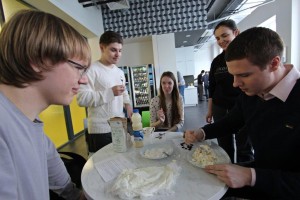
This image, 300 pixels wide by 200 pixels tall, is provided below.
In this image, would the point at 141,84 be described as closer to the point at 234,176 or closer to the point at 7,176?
the point at 234,176

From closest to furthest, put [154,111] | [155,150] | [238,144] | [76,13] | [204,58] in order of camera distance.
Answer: [155,150] < [238,144] < [154,111] < [76,13] < [204,58]

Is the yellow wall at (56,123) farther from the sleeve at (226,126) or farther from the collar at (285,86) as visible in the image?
the collar at (285,86)

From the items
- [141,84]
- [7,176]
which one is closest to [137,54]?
[141,84]

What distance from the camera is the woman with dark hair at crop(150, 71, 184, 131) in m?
2.21

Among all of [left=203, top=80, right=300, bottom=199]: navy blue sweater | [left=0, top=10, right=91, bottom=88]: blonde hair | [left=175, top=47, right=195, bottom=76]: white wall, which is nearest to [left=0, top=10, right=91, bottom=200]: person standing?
[left=0, top=10, right=91, bottom=88]: blonde hair

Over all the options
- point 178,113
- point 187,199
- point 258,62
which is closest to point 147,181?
point 187,199

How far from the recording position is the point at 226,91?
195 cm

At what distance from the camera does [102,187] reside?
0.84 meters

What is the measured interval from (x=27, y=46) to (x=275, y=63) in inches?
38.9

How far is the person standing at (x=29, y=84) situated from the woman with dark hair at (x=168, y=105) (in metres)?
1.57

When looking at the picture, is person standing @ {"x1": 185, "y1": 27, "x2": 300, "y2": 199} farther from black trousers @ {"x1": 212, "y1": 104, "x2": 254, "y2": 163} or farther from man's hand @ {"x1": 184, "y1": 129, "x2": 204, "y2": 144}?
black trousers @ {"x1": 212, "y1": 104, "x2": 254, "y2": 163}

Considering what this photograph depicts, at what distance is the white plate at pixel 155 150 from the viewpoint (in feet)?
3.55

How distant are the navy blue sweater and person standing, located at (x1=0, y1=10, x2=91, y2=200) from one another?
83 cm

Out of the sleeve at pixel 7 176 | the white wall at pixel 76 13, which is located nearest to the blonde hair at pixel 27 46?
the sleeve at pixel 7 176
